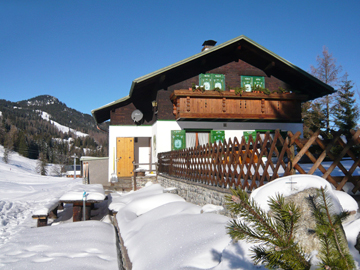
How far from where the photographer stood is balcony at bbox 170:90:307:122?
1375 cm

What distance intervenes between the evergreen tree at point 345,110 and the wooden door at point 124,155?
59.7 ft

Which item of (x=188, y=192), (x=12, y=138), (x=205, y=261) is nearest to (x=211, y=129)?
(x=188, y=192)

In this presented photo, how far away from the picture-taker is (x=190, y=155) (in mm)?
9281

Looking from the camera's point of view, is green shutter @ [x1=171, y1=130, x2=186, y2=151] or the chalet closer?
the chalet

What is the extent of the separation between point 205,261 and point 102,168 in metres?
A: 17.9

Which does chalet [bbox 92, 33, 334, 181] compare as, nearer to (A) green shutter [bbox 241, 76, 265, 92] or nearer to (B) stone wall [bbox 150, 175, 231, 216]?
(A) green shutter [bbox 241, 76, 265, 92]

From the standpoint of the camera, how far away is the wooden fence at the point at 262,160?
456cm

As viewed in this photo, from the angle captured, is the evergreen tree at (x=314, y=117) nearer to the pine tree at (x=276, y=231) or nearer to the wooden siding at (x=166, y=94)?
the wooden siding at (x=166, y=94)

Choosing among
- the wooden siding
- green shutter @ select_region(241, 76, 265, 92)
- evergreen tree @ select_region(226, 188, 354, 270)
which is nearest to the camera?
evergreen tree @ select_region(226, 188, 354, 270)

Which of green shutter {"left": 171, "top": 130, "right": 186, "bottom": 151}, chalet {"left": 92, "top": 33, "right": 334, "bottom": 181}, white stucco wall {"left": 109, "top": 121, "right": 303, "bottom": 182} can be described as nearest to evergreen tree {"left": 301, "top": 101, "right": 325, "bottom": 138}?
chalet {"left": 92, "top": 33, "right": 334, "bottom": 181}

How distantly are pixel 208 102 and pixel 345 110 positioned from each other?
1774cm

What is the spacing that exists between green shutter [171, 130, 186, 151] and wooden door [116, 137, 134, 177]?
311 centimetres

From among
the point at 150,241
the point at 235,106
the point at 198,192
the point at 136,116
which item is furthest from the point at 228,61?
the point at 150,241

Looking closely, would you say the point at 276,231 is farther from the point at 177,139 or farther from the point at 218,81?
the point at 218,81
